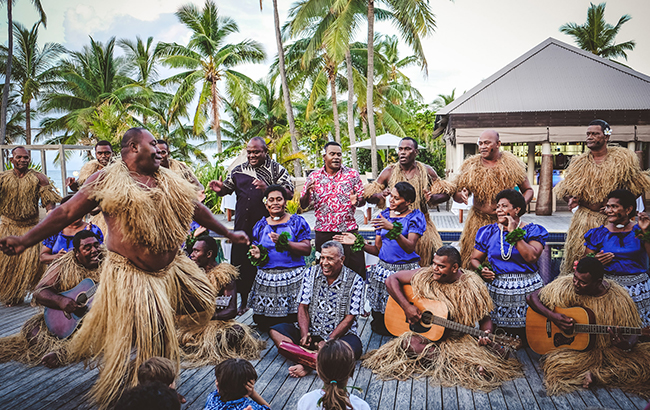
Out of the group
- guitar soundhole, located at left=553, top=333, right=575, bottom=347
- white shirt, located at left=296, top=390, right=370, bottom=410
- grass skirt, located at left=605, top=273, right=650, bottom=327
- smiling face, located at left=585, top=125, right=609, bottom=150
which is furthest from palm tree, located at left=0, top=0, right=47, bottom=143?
grass skirt, located at left=605, top=273, right=650, bottom=327

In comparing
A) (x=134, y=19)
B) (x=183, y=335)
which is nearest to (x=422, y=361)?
(x=183, y=335)

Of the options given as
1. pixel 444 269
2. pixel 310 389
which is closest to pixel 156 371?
pixel 310 389

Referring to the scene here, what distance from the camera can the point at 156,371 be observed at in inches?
87.4

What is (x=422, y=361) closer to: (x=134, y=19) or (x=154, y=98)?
(x=154, y=98)

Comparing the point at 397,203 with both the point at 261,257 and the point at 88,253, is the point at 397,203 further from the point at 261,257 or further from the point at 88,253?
the point at 88,253

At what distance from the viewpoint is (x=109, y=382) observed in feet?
7.61

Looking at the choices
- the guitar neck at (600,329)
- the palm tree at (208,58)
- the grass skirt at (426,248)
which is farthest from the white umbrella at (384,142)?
the guitar neck at (600,329)

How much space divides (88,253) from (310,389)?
6.09 feet

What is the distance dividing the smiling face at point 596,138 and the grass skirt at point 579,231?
517 millimetres

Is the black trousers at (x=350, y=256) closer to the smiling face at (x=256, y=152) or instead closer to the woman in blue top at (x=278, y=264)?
the woman in blue top at (x=278, y=264)

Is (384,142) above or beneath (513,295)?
above

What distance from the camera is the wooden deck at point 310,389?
2.57 metres

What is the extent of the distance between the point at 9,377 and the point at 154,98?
25.7m

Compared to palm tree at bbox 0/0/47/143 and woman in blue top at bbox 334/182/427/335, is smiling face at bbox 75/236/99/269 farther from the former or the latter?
palm tree at bbox 0/0/47/143
